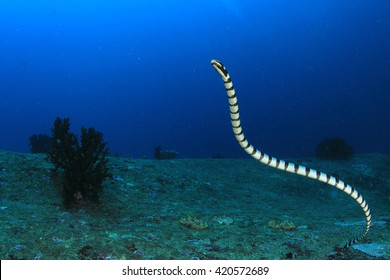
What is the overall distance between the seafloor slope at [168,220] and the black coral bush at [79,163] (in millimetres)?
324

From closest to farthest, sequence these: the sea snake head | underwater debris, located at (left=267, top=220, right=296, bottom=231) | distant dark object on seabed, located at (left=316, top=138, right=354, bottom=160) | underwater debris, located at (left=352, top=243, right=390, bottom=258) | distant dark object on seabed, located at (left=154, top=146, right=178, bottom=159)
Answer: the sea snake head, underwater debris, located at (left=352, top=243, right=390, bottom=258), underwater debris, located at (left=267, top=220, right=296, bottom=231), distant dark object on seabed, located at (left=316, top=138, right=354, bottom=160), distant dark object on seabed, located at (left=154, top=146, right=178, bottom=159)

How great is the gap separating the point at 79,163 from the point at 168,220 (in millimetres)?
2096

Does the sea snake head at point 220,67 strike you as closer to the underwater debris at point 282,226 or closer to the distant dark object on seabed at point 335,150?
the underwater debris at point 282,226

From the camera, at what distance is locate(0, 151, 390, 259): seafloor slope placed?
4.78 m

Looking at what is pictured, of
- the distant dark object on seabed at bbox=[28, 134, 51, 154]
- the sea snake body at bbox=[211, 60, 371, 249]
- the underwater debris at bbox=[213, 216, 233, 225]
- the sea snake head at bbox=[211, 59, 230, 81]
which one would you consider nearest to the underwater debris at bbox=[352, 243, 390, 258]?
the sea snake body at bbox=[211, 60, 371, 249]

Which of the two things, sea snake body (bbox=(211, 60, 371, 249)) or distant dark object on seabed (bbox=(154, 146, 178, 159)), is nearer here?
sea snake body (bbox=(211, 60, 371, 249))

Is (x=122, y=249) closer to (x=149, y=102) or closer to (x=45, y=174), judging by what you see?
(x=45, y=174)

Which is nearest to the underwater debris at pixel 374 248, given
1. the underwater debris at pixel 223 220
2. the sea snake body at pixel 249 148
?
the sea snake body at pixel 249 148

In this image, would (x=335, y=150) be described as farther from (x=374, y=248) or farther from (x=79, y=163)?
(x=79, y=163)

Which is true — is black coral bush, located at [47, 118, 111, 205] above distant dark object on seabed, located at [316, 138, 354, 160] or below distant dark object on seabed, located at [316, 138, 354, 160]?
below

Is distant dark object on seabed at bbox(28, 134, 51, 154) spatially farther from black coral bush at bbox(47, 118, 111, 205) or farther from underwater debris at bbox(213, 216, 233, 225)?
underwater debris at bbox(213, 216, 233, 225)

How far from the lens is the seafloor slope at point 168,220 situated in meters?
4.78

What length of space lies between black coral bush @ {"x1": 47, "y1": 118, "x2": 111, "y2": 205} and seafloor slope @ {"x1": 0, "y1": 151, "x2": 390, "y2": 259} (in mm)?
324
